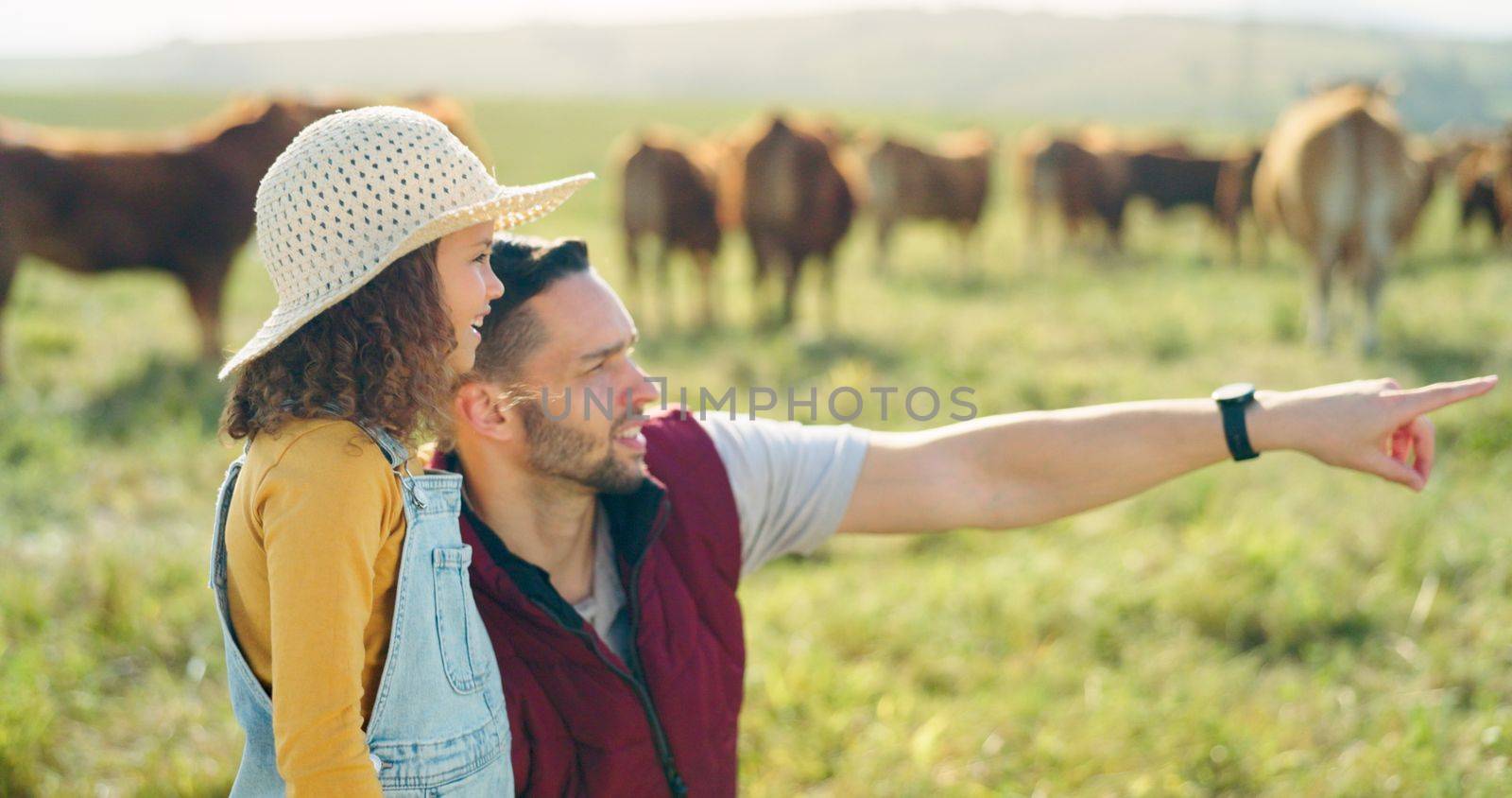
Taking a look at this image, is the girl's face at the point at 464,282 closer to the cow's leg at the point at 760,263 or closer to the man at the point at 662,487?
the man at the point at 662,487

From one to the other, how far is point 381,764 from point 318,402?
527 mm

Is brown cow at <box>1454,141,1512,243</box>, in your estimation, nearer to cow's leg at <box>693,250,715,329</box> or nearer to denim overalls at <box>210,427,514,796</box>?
cow's leg at <box>693,250,715,329</box>

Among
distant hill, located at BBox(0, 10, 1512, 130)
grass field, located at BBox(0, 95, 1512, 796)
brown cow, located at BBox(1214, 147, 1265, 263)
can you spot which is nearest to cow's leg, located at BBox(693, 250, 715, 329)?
grass field, located at BBox(0, 95, 1512, 796)

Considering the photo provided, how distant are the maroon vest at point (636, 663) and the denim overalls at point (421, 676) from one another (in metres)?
0.19

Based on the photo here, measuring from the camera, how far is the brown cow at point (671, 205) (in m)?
10.4

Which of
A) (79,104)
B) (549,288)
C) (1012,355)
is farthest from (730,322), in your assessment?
(79,104)

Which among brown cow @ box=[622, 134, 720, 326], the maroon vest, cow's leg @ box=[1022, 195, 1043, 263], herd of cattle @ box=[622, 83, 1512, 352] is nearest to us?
the maroon vest

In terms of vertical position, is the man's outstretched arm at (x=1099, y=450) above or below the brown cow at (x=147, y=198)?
below

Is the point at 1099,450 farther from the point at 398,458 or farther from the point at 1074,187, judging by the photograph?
the point at 1074,187

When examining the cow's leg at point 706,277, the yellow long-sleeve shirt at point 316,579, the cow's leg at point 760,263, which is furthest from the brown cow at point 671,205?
the yellow long-sleeve shirt at point 316,579

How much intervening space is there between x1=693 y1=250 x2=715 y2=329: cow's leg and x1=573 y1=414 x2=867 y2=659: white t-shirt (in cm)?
813

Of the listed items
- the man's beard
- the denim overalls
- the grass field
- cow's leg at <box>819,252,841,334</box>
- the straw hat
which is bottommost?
the grass field

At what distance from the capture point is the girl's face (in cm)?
164

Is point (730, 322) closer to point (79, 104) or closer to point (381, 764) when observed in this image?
point (381, 764)
